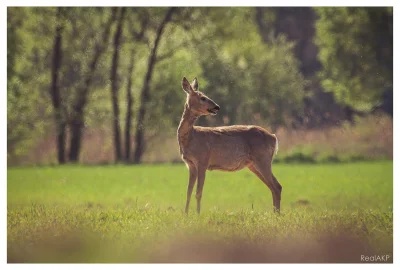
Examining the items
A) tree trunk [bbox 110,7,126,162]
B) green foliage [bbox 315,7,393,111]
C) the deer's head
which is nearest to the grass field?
the deer's head

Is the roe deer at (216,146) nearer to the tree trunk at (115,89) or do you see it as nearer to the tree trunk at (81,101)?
the tree trunk at (81,101)

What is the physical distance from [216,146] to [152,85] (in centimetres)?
812

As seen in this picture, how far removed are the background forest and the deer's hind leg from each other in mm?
5426

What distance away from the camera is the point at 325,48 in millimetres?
20844

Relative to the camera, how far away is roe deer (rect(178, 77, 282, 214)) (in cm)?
784

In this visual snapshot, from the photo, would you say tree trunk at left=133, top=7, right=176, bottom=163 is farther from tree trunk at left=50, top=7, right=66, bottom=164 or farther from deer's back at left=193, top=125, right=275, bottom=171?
deer's back at left=193, top=125, right=275, bottom=171

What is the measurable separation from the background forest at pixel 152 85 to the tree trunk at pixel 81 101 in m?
0.03

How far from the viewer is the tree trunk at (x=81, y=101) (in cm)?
1445

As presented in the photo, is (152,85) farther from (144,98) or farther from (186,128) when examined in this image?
(186,128)

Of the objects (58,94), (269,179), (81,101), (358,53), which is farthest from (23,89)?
(358,53)

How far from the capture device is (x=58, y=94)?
15297 millimetres
